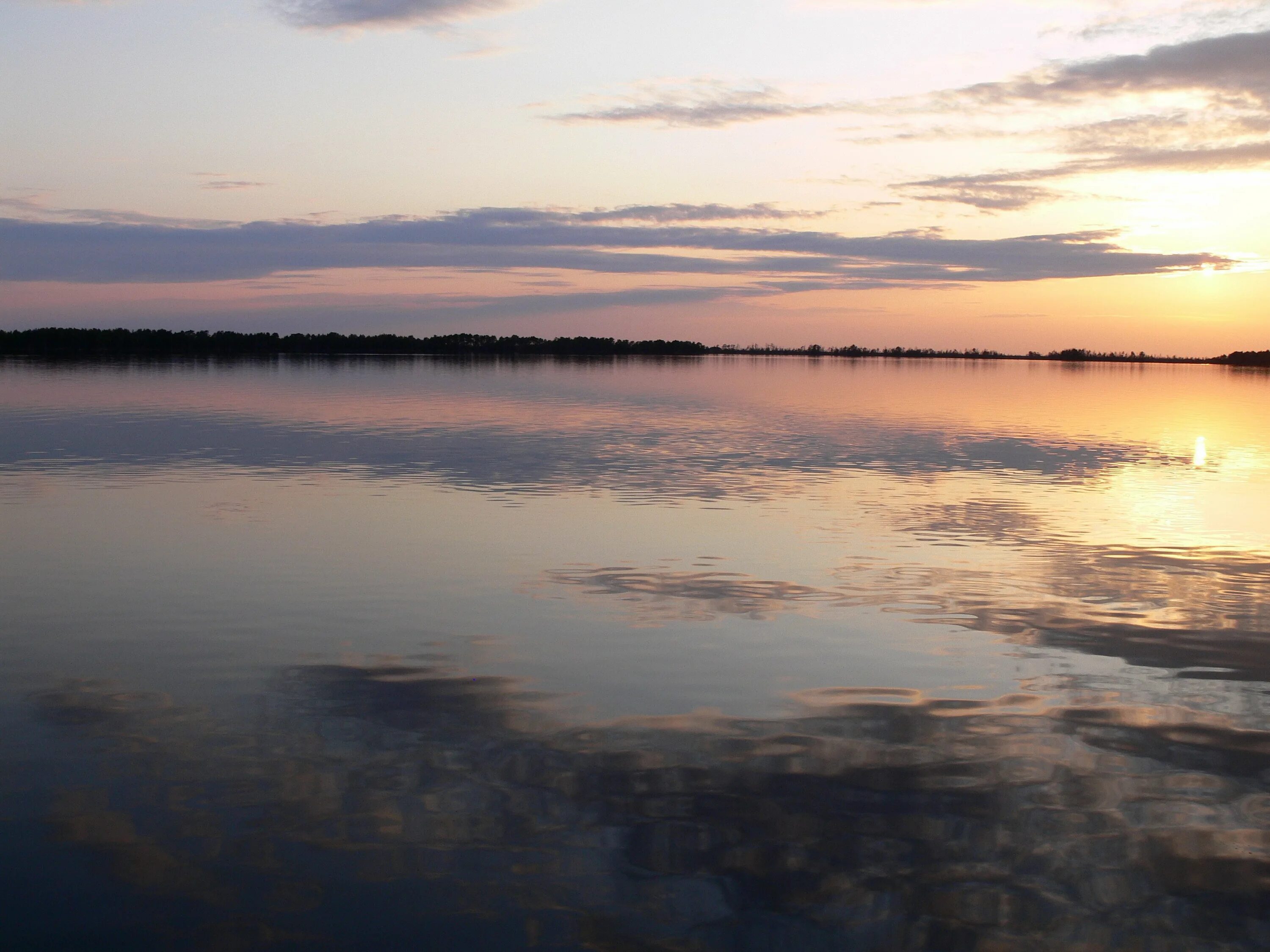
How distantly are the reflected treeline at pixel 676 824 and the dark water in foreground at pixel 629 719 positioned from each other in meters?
0.03

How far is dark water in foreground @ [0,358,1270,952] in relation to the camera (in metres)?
6.42

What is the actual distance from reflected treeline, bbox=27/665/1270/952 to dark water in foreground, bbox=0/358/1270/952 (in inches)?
1.3

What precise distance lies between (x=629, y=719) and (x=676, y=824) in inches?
80.8

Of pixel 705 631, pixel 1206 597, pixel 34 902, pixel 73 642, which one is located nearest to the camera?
pixel 34 902

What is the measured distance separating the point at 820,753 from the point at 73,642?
823cm

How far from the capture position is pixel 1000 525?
19.7 m

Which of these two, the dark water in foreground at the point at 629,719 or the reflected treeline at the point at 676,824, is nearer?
the reflected treeline at the point at 676,824

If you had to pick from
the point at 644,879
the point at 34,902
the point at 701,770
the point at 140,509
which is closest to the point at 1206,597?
the point at 701,770

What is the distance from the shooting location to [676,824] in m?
7.39

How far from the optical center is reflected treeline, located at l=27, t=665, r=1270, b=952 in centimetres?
623

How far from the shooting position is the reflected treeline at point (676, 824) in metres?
6.23

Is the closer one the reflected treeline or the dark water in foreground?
the reflected treeline

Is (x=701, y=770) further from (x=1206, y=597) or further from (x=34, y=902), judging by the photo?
(x=1206, y=597)

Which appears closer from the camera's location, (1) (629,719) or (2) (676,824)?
(2) (676,824)
